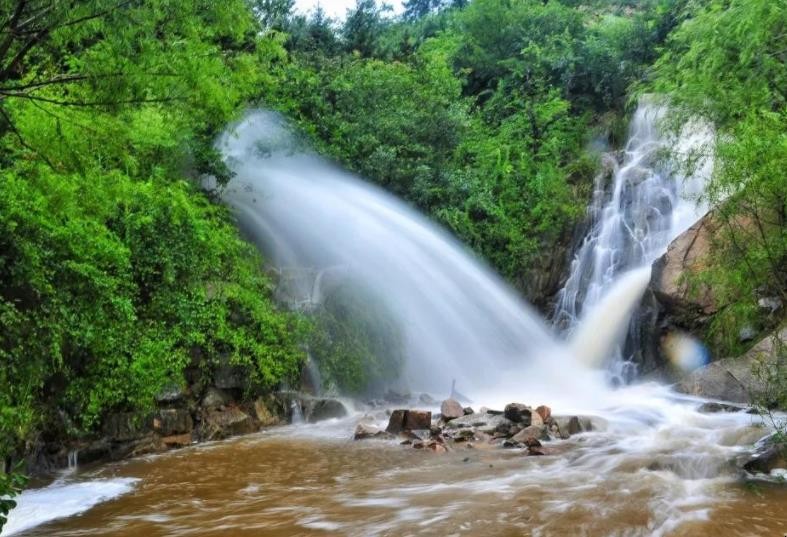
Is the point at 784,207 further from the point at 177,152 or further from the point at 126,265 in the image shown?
the point at 177,152

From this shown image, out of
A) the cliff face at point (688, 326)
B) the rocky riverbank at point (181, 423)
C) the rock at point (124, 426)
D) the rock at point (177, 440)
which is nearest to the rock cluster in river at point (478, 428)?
the rocky riverbank at point (181, 423)

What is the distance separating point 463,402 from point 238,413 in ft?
16.1

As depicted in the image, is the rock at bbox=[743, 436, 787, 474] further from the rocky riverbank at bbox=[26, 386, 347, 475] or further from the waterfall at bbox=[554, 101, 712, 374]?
the waterfall at bbox=[554, 101, 712, 374]

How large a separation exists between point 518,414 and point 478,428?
700 mm

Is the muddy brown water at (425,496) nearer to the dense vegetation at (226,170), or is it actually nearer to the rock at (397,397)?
the dense vegetation at (226,170)

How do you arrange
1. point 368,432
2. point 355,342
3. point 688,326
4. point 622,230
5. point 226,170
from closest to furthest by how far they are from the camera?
point 368,432, point 688,326, point 355,342, point 226,170, point 622,230

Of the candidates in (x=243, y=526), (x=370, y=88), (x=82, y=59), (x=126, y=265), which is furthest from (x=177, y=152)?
(x=243, y=526)

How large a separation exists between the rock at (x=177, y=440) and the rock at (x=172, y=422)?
66 millimetres

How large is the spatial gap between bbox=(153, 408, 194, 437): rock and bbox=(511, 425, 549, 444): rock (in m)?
5.26

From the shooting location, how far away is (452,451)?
9109 mm

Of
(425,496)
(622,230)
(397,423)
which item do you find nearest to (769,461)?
(425,496)

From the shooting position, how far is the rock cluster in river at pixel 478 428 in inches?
371

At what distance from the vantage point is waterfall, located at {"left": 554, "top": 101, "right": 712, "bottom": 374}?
1700 centimetres

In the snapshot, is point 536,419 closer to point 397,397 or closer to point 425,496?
point 425,496
